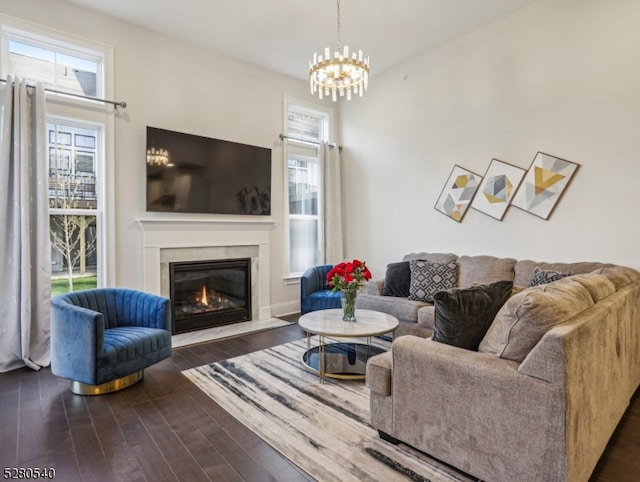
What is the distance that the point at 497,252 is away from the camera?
429 cm

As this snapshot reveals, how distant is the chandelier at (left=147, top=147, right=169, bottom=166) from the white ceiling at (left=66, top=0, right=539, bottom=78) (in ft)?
4.77

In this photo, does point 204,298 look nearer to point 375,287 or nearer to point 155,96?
point 375,287

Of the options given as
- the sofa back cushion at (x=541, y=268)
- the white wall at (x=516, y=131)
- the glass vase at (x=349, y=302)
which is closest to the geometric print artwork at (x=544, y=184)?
the white wall at (x=516, y=131)

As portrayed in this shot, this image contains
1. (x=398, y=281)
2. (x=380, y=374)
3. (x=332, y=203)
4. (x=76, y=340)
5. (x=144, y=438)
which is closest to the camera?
(x=380, y=374)

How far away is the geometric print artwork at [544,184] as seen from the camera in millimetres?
3738

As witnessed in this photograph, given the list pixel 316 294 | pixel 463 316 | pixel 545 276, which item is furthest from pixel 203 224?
pixel 545 276

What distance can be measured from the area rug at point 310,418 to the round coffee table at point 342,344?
0.09m

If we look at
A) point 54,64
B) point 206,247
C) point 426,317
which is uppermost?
point 54,64

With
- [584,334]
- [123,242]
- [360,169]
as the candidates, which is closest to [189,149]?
[123,242]

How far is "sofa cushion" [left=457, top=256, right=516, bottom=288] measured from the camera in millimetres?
3967

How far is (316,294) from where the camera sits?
4.83m

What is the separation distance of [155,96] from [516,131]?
425 centimetres

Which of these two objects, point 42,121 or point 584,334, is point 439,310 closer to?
point 584,334

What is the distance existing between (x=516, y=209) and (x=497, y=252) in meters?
0.54
